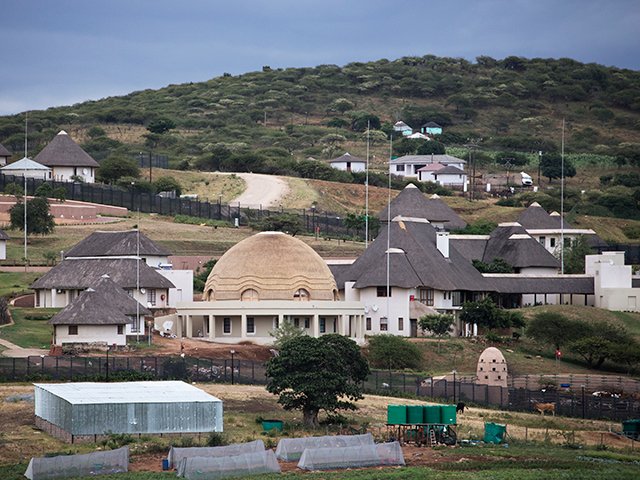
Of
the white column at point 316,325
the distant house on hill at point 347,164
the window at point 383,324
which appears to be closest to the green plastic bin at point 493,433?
the white column at point 316,325

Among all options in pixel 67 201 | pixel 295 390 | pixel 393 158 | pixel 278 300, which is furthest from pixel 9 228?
pixel 393 158

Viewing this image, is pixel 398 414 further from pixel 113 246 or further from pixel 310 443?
pixel 113 246

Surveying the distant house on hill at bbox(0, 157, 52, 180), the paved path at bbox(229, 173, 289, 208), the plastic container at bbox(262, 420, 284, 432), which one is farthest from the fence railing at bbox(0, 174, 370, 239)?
the plastic container at bbox(262, 420, 284, 432)

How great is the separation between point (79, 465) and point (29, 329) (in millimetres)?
35575

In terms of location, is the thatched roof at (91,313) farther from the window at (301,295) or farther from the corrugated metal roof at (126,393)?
the corrugated metal roof at (126,393)

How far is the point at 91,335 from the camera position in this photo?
86812 mm

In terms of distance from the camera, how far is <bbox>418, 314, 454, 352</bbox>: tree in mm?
101125

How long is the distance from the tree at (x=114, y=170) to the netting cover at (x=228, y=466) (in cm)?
9542

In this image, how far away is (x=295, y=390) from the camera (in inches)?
2776

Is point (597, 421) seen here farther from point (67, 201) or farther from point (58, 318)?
point (67, 201)

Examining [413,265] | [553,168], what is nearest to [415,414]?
[413,265]

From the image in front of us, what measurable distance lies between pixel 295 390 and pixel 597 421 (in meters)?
16.2

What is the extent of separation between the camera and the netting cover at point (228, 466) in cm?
5553

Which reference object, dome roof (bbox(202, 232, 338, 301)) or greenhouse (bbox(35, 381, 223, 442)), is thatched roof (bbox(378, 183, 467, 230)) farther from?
greenhouse (bbox(35, 381, 223, 442))
